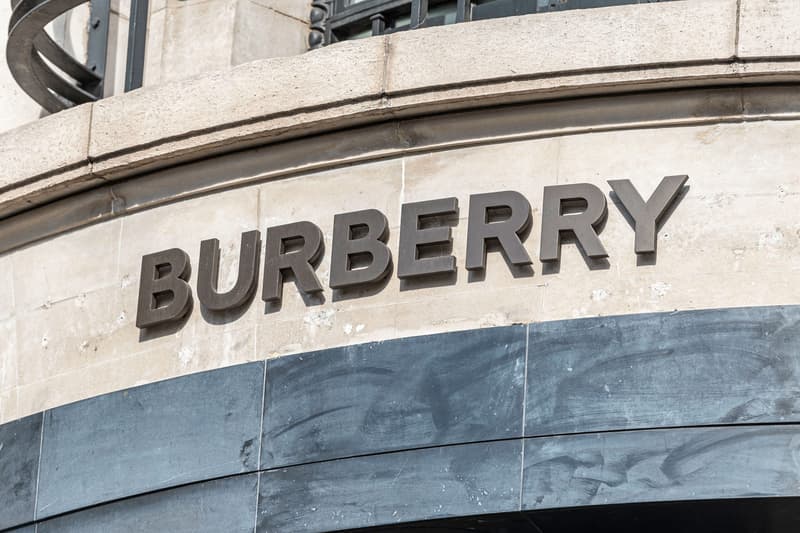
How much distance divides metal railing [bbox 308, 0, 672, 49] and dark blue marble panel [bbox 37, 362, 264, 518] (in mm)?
2816

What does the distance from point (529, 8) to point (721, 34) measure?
1.90 m

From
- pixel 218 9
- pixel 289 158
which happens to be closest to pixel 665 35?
pixel 289 158

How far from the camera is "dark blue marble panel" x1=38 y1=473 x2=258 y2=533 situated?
13.8 m

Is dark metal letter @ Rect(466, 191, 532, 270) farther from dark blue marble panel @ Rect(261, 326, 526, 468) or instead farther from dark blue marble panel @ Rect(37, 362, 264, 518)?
dark blue marble panel @ Rect(37, 362, 264, 518)

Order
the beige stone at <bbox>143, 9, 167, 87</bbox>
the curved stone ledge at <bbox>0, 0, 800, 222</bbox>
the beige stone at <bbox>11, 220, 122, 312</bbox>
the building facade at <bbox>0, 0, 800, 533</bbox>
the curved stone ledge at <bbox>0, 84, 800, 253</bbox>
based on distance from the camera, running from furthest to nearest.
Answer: the beige stone at <bbox>143, 9, 167, 87</bbox>, the beige stone at <bbox>11, 220, 122, 312</bbox>, the curved stone ledge at <bbox>0, 84, 800, 253</bbox>, the curved stone ledge at <bbox>0, 0, 800, 222</bbox>, the building facade at <bbox>0, 0, 800, 533</bbox>

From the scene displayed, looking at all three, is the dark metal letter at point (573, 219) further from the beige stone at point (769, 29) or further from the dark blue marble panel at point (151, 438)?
the dark blue marble panel at point (151, 438)

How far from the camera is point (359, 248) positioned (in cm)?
1400

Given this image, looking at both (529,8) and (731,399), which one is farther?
(529,8)

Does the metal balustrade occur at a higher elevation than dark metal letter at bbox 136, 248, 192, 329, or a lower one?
higher

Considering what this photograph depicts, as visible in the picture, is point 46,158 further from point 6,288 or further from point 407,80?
point 407,80

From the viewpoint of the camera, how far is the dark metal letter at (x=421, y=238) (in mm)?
13742

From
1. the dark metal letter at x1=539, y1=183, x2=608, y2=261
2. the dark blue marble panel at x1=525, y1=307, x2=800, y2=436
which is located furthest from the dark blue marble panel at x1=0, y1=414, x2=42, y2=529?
the dark metal letter at x1=539, y1=183, x2=608, y2=261

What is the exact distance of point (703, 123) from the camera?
13.6m

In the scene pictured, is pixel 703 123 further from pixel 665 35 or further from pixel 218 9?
pixel 218 9
